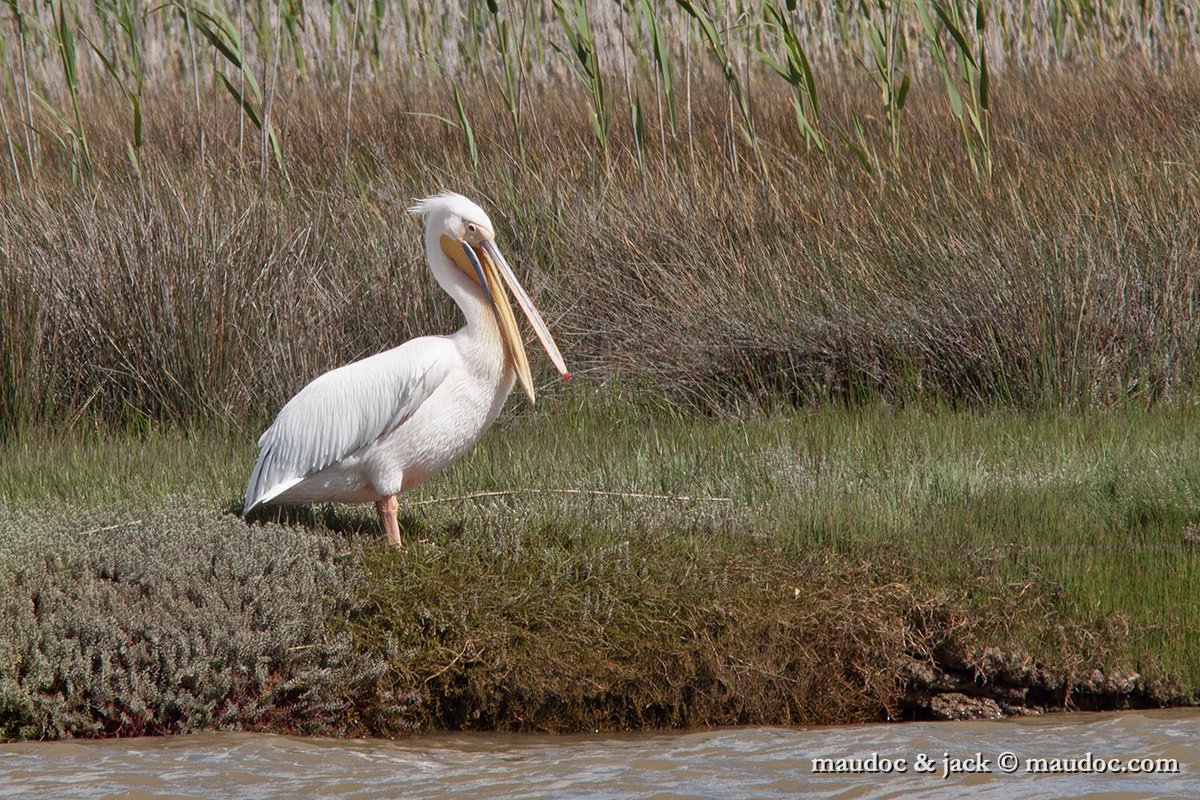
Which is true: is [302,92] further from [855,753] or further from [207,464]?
[855,753]

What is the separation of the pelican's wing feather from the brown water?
1.10m

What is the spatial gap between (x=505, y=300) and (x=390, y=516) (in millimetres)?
890

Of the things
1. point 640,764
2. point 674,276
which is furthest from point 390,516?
point 674,276

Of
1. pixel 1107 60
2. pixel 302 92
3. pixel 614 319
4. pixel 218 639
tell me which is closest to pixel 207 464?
pixel 218 639

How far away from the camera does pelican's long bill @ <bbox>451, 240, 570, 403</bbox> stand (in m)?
5.25

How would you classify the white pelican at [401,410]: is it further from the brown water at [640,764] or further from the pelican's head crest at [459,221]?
the brown water at [640,764]

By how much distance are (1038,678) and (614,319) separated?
4142 mm

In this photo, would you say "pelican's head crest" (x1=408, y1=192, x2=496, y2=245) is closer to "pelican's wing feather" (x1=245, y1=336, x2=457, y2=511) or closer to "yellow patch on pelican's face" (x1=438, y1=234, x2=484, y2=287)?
"yellow patch on pelican's face" (x1=438, y1=234, x2=484, y2=287)

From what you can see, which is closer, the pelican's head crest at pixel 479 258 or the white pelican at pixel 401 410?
the white pelican at pixel 401 410

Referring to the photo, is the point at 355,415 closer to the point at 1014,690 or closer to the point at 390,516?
the point at 390,516

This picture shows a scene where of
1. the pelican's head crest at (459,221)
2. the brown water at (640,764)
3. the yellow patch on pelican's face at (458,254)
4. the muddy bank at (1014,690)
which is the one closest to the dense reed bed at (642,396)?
the muddy bank at (1014,690)

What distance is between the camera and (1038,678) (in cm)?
468

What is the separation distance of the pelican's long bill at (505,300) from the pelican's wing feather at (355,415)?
0.24 meters

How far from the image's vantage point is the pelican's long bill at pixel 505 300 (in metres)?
5.25
